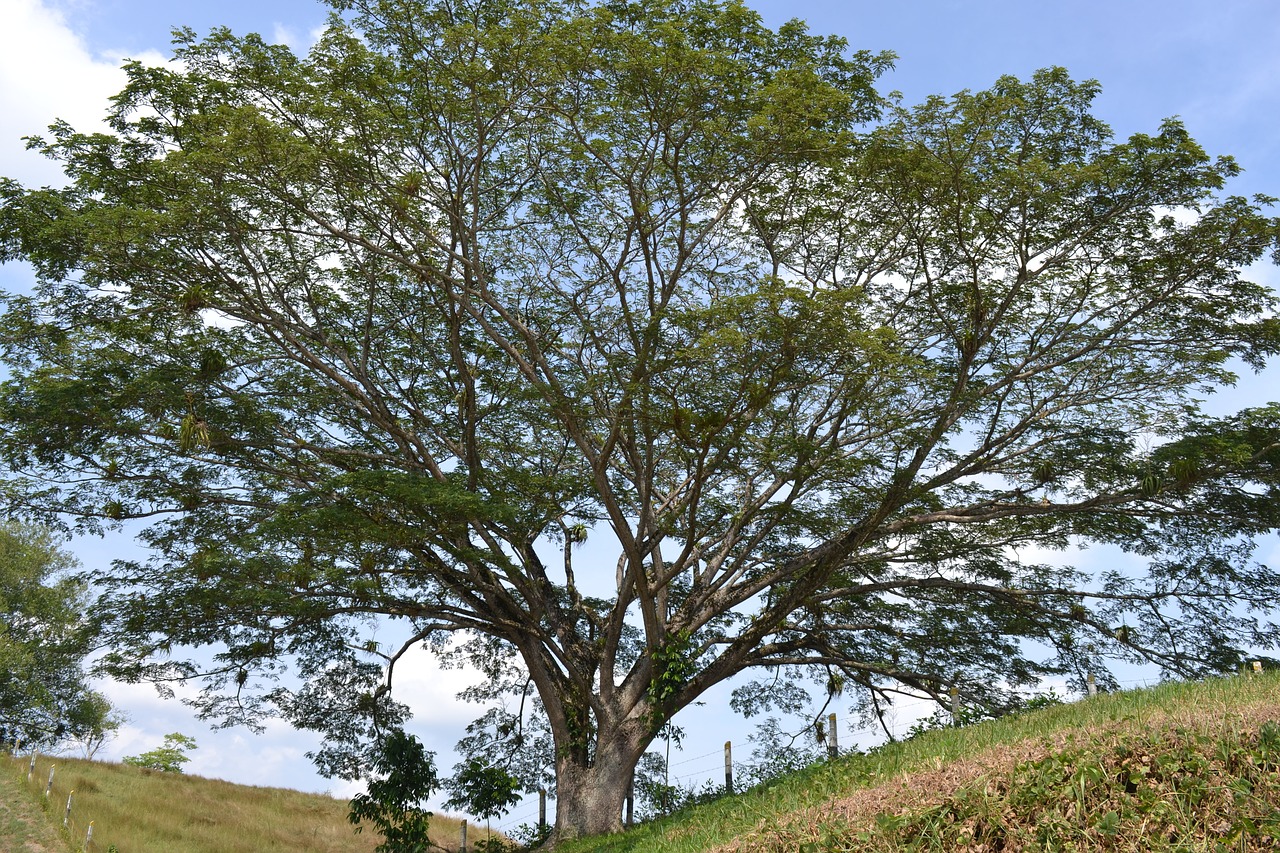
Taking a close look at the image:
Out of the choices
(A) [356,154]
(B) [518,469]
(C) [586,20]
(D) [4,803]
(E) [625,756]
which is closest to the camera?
(C) [586,20]

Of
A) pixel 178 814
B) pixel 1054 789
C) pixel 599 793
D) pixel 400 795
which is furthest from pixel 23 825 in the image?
pixel 1054 789

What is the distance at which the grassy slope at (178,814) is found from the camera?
57.6 feet

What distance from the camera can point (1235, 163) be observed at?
41.9 feet

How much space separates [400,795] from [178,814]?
6.23 metres

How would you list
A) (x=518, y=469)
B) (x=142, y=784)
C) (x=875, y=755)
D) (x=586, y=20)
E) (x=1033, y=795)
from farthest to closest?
(x=142, y=784) → (x=518, y=469) → (x=586, y=20) → (x=875, y=755) → (x=1033, y=795)

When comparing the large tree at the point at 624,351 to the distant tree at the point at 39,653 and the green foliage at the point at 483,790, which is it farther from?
the distant tree at the point at 39,653

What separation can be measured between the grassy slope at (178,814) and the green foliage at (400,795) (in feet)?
7.48

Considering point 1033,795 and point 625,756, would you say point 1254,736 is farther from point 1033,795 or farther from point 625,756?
point 625,756

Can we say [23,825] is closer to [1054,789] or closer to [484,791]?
[484,791]

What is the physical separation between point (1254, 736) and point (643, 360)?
7.86 meters

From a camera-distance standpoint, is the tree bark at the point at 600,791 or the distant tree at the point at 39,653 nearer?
the tree bark at the point at 600,791

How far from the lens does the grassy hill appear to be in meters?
6.50

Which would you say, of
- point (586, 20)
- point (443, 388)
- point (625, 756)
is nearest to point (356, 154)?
point (586, 20)

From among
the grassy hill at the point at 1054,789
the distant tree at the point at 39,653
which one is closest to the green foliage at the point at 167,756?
the distant tree at the point at 39,653
